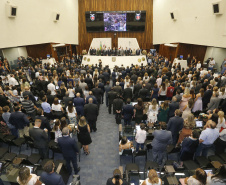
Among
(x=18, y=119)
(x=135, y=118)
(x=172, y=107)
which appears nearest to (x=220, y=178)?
(x=172, y=107)


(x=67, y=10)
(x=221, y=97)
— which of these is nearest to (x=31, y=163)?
(x=221, y=97)

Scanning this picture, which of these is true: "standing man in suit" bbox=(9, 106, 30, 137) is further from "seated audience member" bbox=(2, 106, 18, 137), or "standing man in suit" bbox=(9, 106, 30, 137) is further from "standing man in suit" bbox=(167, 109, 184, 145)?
"standing man in suit" bbox=(167, 109, 184, 145)

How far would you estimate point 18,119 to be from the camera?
5176 millimetres

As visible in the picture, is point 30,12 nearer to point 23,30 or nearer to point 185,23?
point 23,30

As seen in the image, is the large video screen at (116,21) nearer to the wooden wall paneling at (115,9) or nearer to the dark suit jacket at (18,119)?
the wooden wall paneling at (115,9)

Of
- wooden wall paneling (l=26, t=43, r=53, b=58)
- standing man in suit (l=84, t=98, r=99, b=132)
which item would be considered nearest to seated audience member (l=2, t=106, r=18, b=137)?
standing man in suit (l=84, t=98, r=99, b=132)

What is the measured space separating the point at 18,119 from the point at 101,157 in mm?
2691

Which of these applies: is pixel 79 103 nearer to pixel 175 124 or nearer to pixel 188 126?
pixel 175 124

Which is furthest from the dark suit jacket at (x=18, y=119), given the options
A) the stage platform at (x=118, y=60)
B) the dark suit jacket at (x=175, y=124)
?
the stage platform at (x=118, y=60)

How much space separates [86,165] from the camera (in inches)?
198

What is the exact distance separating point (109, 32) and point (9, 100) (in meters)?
16.4

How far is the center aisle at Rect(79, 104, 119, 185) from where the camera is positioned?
4637mm

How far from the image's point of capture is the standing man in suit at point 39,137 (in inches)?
171

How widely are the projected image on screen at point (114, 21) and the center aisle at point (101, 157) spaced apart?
616 inches
